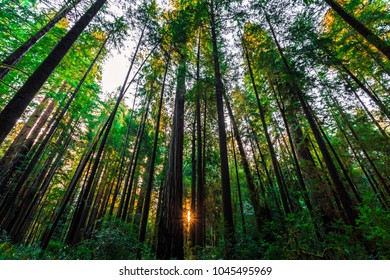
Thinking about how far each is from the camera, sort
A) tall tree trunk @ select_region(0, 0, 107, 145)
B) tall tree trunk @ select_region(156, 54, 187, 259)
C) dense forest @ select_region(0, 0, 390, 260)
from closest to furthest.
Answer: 1. tall tree trunk @ select_region(0, 0, 107, 145)
2. dense forest @ select_region(0, 0, 390, 260)
3. tall tree trunk @ select_region(156, 54, 187, 259)

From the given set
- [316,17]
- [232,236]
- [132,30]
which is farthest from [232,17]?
[232,236]

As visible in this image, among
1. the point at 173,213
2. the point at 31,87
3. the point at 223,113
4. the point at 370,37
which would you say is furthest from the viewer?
the point at 223,113

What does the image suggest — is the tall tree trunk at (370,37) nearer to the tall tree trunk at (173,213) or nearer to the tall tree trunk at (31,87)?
the tall tree trunk at (173,213)

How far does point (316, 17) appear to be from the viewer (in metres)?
5.23

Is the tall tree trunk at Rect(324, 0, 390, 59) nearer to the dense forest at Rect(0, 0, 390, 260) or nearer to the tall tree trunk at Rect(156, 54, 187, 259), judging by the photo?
the dense forest at Rect(0, 0, 390, 260)

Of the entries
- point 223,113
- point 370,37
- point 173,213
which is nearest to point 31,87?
point 173,213

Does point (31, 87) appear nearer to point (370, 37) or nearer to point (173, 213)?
point (173, 213)

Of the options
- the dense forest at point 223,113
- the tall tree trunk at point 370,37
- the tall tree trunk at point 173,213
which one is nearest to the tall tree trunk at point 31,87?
the dense forest at point 223,113

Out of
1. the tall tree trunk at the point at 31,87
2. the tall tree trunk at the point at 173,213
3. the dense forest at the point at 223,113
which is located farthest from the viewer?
the tall tree trunk at the point at 173,213

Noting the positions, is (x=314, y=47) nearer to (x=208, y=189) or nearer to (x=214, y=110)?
(x=214, y=110)

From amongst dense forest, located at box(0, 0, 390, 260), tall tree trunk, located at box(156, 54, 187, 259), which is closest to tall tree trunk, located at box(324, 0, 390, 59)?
dense forest, located at box(0, 0, 390, 260)

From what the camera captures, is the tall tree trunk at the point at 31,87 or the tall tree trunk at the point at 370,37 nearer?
the tall tree trunk at the point at 31,87

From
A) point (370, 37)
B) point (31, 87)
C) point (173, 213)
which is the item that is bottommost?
point (173, 213)

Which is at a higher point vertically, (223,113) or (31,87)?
(223,113)
